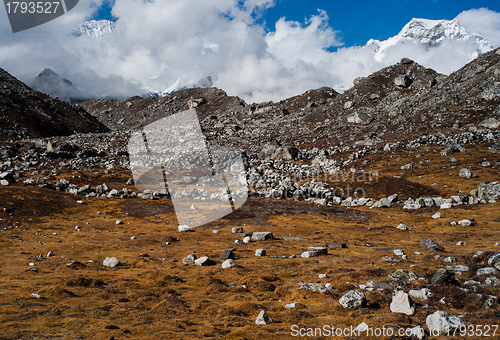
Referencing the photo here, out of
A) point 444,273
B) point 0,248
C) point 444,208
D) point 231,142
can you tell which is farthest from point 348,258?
point 231,142

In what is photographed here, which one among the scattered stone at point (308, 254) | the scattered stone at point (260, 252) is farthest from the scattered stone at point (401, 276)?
the scattered stone at point (260, 252)

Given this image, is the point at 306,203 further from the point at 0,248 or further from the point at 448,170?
the point at 0,248

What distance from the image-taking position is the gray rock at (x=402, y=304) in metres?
6.57

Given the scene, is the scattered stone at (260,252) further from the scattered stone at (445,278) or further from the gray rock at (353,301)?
the scattered stone at (445,278)

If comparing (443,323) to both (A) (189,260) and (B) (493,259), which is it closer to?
(B) (493,259)

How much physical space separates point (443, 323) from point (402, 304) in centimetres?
123

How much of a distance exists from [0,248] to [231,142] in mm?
77433

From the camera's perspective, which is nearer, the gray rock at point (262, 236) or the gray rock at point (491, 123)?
the gray rock at point (262, 236)

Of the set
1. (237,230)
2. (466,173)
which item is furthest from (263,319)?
(466,173)

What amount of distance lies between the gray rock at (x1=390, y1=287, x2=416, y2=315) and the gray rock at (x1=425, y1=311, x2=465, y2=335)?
28.6 inches

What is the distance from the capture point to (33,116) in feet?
251

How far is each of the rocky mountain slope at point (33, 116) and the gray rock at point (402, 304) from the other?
85.3 meters

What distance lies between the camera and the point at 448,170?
37.8 metres

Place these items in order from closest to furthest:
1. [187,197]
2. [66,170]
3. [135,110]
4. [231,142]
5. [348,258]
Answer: [348,258]
[187,197]
[66,170]
[231,142]
[135,110]
